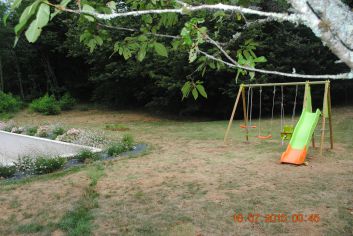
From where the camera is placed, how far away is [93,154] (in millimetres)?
7430

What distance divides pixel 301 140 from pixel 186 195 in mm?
3234

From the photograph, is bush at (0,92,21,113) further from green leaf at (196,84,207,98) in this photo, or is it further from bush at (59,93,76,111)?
green leaf at (196,84,207,98)

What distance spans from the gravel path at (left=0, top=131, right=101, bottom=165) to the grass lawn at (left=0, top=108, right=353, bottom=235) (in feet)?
6.03

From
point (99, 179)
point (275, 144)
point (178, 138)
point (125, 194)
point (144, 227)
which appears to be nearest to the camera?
point (144, 227)

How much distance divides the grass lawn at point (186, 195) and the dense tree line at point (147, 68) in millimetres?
2971

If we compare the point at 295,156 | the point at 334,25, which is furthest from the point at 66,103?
the point at 334,25

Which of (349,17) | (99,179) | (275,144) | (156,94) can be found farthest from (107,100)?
(349,17)

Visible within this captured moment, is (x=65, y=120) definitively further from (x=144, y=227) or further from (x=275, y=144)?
(x=144, y=227)

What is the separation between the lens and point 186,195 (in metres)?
4.80

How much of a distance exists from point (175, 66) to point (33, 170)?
8.38 meters

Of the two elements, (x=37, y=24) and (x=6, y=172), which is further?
(x=6, y=172)

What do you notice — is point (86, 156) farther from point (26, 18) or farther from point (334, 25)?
point (334, 25)

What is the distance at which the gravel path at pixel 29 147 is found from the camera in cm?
820
